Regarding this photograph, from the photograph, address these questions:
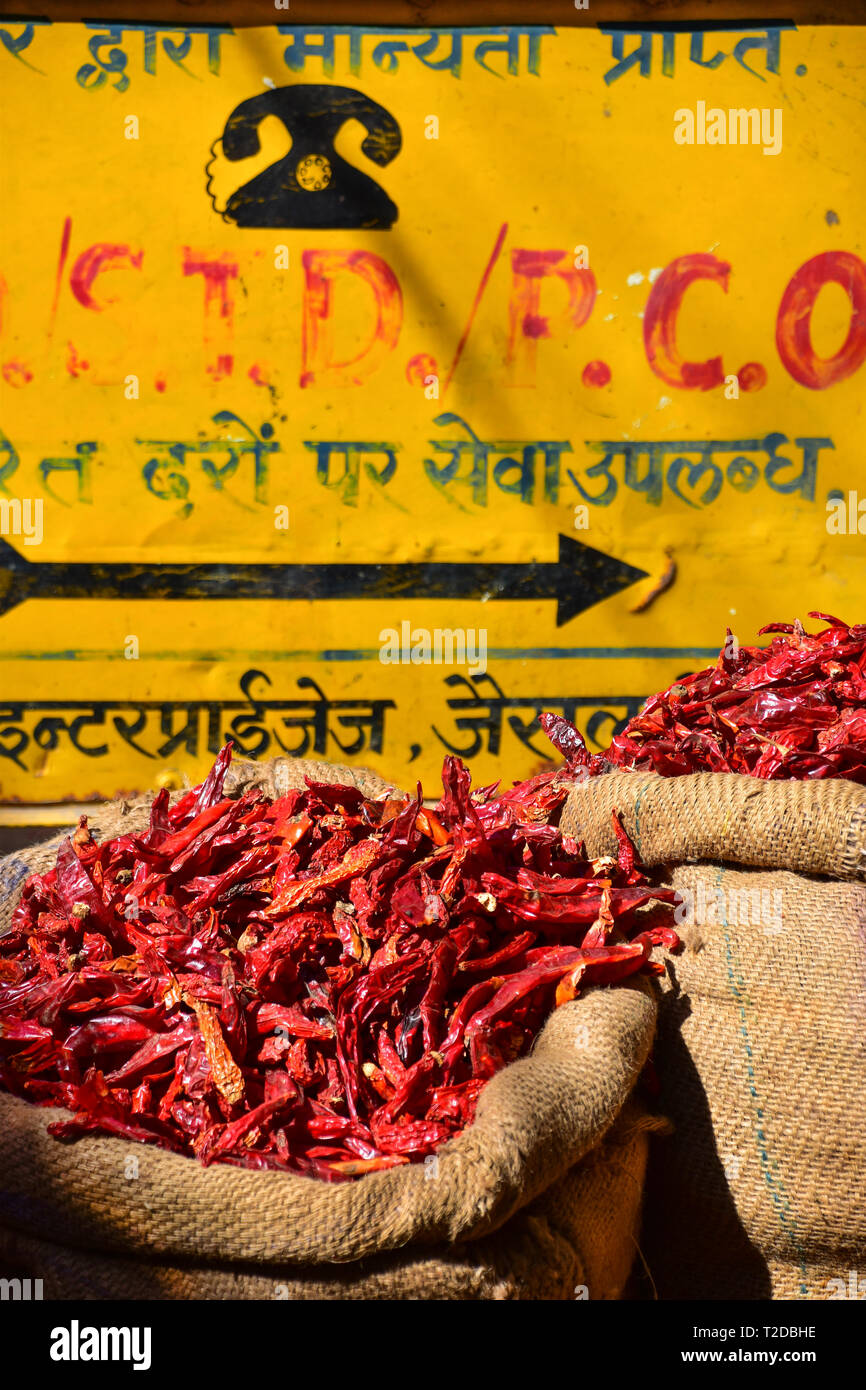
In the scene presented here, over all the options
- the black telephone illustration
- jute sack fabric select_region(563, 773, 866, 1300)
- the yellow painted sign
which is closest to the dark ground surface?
the yellow painted sign

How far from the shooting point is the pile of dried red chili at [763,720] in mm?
2410

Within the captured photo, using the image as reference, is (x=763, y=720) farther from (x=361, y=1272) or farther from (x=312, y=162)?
(x=312, y=162)

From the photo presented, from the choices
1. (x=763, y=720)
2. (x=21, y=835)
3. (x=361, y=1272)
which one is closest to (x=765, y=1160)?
(x=361, y=1272)

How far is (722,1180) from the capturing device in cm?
211

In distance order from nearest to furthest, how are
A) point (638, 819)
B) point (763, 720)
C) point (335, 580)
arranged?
point (638, 819)
point (763, 720)
point (335, 580)

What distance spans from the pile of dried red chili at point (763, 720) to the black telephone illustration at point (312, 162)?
7.88 feet

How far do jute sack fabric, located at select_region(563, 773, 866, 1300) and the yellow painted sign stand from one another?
232 centimetres

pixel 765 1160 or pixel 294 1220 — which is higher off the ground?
pixel 294 1220

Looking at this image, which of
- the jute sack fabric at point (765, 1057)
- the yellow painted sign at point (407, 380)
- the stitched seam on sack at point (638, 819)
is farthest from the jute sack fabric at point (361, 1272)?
the yellow painted sign at point (407, 380)

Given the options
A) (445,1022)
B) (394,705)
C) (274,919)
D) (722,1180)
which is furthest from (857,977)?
(394,705)

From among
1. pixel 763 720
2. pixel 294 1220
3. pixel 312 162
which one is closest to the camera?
pixel 294 1220

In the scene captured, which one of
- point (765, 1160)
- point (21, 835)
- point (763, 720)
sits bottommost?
point (765, 1160)

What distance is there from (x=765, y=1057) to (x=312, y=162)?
3.59 meters

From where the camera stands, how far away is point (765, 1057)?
208 cm
